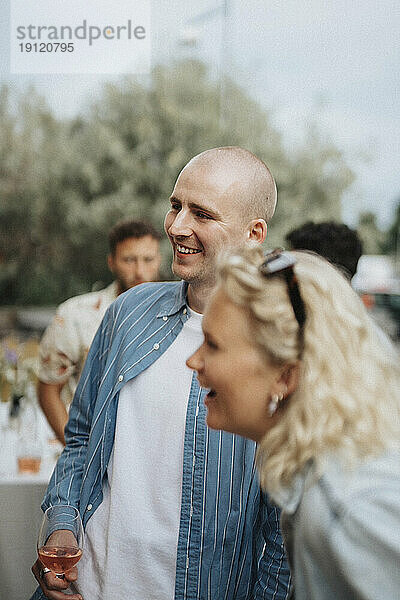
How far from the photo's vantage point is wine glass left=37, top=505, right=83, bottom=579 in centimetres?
144

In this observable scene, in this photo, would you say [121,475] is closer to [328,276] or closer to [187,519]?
[187,519]

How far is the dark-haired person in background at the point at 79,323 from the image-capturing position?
290 centimetres

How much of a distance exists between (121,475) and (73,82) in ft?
8.86

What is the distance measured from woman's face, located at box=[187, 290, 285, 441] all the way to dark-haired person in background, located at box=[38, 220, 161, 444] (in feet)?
6.18

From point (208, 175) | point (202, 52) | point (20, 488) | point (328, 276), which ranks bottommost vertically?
point (20, 488)

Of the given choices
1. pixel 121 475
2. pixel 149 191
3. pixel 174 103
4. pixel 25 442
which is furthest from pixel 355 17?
pixel 121 475

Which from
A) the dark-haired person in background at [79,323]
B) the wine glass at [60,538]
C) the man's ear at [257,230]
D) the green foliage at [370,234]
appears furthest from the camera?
the green foliage at [370,234]

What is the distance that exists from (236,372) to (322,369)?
4.7 inches

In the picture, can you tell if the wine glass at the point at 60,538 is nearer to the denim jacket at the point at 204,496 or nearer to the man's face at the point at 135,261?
the denim jacket at the point at 204,496

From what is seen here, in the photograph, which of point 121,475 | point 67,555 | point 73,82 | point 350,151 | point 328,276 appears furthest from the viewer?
point 350,151

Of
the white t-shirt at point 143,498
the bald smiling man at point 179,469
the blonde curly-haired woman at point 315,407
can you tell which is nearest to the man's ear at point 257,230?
the bald smiling man at point 179,469

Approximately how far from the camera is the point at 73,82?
383 cm

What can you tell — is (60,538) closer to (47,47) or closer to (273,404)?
(273,404)

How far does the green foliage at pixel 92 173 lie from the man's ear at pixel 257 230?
7.25 ft
